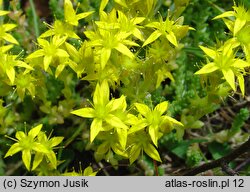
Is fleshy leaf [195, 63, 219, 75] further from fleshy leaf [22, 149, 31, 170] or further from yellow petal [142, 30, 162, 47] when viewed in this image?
fleshy leaf [22, 149, 31, 170]

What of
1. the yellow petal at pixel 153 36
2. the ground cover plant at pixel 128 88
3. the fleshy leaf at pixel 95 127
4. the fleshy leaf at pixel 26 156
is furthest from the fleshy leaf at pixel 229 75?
the fleshy leaf at pixel 26 156

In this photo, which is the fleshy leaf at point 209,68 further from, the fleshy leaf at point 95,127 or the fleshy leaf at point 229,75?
the fleshy leaf at point 95,127

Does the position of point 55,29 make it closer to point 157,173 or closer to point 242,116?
point 157,173

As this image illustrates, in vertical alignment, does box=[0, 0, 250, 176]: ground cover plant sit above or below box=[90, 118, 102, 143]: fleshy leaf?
above

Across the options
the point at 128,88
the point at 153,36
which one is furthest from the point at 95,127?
the point at 153,36

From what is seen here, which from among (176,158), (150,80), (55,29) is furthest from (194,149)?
(55,29)

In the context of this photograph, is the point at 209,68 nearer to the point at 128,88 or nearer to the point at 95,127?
the point at 128,88

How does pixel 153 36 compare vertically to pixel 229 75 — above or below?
above

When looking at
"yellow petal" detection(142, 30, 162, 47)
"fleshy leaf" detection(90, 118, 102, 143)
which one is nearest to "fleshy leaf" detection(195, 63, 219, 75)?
"yellow petal" detection(142, 30, 162, 47)

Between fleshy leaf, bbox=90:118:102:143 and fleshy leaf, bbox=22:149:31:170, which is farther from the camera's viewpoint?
fleshy leaf, bbox=22:149:31:170
